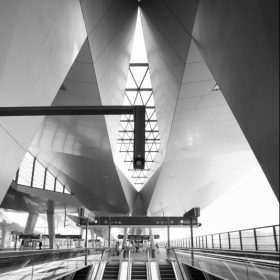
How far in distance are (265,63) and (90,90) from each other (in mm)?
11405

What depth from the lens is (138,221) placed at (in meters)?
35.6

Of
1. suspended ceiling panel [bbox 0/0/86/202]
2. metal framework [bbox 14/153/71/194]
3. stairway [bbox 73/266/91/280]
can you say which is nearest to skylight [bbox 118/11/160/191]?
suspended ceiling panel [bbox 0/0/86/202]

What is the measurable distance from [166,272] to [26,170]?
88.9 feet

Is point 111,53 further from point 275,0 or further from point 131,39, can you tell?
point 275,0

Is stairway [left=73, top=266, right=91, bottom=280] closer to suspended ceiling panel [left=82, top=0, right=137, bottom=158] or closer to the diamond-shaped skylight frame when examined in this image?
suspended ceiling panel [left=82, top=0, right=137, bottom=158]

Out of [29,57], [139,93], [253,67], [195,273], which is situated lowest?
[195,273]

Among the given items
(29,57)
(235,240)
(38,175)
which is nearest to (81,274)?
(235,240)

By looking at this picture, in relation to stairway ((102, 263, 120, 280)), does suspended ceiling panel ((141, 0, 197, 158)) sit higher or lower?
higher

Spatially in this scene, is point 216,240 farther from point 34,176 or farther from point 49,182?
point 49,182

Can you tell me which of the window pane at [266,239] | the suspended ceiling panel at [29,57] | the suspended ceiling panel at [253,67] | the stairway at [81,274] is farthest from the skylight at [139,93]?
the stairway at [81,274]

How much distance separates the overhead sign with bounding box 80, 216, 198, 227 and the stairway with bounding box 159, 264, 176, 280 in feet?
47.6

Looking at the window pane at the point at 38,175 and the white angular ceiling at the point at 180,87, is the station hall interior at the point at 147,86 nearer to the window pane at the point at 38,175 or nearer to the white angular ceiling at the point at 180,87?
the white angular ceiling at the point at 180,87

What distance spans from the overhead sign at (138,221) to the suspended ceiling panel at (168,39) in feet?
60.2

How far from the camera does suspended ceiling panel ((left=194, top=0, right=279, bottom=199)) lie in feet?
17.5
